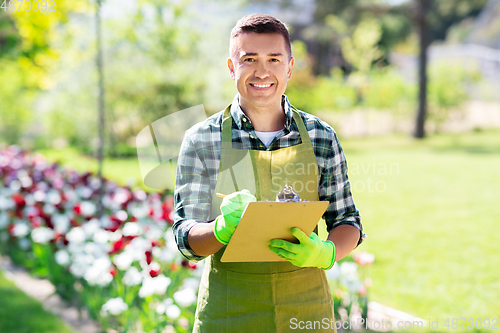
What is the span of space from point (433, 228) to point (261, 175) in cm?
452

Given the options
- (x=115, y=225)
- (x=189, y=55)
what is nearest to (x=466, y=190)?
(x=189, y=55)

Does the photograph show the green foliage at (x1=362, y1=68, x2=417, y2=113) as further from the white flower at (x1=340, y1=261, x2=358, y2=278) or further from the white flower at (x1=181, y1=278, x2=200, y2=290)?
the white flower at (x1=181, y1=278, x2=200, y2=290)

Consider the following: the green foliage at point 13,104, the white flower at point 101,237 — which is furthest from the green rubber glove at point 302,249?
the green foliage at point 13,104

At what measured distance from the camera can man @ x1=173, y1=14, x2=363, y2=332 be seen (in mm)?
1338

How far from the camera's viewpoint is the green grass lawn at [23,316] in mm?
2785

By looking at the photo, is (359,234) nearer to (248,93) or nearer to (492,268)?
(248,93)

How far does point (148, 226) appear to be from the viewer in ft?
10.6

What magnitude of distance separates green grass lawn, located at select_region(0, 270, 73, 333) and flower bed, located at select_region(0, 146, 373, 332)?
17 centimetres

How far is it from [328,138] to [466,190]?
6.59 meters

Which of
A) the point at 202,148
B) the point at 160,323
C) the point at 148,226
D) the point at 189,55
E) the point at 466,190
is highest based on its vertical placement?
the point at 189,55

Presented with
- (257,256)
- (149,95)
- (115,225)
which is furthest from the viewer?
(149,95)

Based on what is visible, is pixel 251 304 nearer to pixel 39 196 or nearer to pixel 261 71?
pixel 261 71

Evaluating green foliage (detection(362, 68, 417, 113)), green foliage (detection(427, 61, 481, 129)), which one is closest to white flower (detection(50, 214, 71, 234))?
green foliage (detection(362, 68, 417, 113))

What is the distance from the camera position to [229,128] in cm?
142
